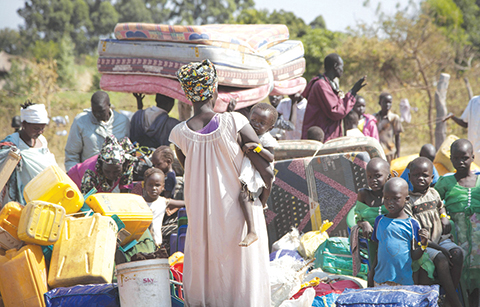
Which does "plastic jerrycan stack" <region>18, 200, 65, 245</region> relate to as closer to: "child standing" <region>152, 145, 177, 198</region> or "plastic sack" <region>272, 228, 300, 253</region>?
"child standing" <region>152, 145, 177, 198</region>

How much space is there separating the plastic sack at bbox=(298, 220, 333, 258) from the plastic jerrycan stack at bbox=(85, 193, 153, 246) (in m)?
1.66

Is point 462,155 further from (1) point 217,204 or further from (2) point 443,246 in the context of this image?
(1) point 217,204

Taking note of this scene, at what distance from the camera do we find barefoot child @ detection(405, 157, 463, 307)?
3.88m

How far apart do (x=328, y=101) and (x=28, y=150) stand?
12.1ft

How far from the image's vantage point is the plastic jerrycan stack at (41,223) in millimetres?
3738

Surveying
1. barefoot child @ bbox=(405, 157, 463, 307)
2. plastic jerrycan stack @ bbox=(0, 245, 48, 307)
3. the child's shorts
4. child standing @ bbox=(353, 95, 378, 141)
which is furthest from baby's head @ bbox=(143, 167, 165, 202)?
child standing @ bbox=(353, 95, 378, 141)

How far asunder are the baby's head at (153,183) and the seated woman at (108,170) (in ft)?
0.57

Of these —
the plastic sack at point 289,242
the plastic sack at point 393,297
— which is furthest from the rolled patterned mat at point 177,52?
the plastic sack at point 393,297

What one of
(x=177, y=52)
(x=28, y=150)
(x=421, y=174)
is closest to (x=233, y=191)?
(x=421, y=174)

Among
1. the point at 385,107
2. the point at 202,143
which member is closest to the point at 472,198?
the point at 202,143

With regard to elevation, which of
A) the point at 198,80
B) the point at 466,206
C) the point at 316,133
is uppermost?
the point at 198,80

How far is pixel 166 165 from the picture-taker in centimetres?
545

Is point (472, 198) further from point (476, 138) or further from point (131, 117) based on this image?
point (131, 117)

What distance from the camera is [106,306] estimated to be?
3.50m
